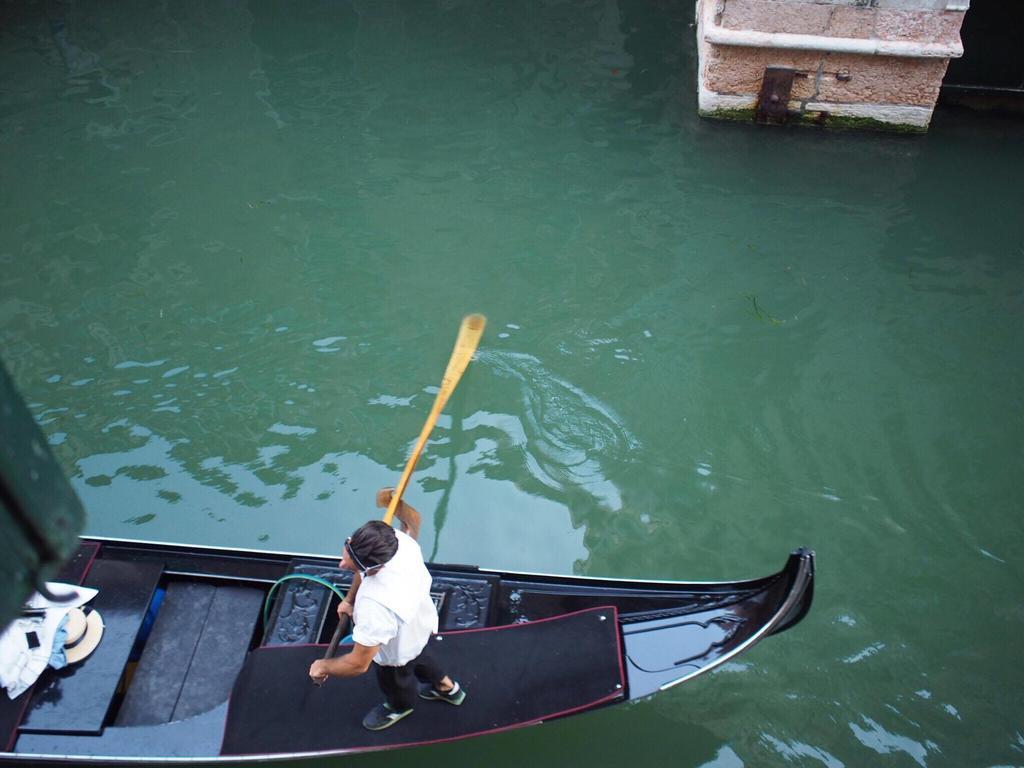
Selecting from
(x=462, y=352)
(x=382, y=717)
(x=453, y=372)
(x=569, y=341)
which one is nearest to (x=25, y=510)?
(x=382, y=717)

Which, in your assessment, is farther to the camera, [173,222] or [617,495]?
[173,222]

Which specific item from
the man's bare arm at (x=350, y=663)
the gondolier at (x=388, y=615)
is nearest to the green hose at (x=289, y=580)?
the gondolier at (x=388, y=615)

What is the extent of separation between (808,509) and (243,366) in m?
3.08

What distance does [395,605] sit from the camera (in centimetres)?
253

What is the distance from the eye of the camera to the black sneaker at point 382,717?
3.00m

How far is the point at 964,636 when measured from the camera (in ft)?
12.1

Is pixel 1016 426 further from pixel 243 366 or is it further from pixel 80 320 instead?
pixel 80 320

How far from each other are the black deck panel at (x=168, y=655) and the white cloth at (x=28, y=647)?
0.31 meters

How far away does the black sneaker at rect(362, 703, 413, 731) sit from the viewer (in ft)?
9.84

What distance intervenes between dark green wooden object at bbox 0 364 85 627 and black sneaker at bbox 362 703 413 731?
86.2 inches

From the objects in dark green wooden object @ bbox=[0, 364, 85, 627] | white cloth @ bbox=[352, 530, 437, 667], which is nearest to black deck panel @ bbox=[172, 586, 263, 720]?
white cloth @ bbox=[352, 530, 437, 667]

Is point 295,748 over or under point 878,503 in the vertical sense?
over

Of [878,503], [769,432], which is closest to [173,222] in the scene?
[769,432]

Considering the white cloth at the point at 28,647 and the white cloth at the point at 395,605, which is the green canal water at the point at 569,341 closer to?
the white cloth at the point at 395,605
